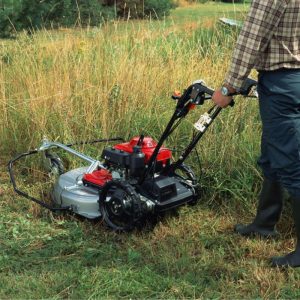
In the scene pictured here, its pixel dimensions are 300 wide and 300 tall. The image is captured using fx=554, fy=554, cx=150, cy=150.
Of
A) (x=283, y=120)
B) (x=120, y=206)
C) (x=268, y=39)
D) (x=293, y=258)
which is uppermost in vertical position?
(x=268, y=39)

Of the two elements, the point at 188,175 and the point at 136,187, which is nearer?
the point at 136,187

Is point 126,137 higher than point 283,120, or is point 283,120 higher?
point 283,120

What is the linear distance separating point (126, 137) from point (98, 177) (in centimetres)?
106

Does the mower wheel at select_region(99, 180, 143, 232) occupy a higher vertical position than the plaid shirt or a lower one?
lower

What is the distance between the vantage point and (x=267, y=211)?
3.57 metres

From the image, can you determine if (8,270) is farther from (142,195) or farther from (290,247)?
(290,247)

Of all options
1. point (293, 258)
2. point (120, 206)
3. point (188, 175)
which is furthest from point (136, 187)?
point (293, 258)

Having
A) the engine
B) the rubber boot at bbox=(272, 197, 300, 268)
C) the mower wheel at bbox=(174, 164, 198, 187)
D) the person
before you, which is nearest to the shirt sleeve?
the person

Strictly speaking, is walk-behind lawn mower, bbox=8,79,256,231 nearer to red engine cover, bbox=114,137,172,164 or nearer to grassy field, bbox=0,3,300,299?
red engine cover, bbox=114,137,172,164

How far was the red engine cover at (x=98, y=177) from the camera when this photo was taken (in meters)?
3.92

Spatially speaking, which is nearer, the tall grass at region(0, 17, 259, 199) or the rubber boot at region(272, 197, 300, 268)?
the rubber boot at region(272, 197, 300, 268)

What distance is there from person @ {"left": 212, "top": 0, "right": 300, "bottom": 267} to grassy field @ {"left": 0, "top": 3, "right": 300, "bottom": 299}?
655 millimetres

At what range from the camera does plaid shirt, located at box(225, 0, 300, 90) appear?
112 inches

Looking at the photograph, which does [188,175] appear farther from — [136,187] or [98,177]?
[98,177]
